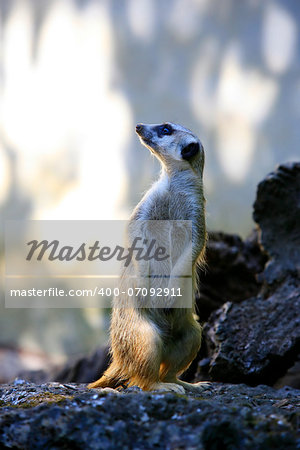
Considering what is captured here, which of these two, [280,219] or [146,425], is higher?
[280,219]

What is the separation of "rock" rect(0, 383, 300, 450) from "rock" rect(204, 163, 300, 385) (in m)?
1.68

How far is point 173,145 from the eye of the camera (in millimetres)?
3941

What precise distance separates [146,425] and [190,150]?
7.49 feet

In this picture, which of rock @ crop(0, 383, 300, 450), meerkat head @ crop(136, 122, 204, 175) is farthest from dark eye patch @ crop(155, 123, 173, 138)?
rock @ crop(0, 383, 300, 450)

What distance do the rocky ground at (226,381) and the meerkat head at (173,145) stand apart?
1.11 metres

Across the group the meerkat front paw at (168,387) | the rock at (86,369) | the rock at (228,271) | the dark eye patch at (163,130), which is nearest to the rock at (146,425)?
the meerkat front paw at (168,387)

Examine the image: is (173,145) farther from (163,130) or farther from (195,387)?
(195,387)

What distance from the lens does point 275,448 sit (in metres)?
1.97

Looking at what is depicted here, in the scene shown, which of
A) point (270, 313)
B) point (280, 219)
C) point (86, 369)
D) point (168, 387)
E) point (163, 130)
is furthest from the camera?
point (86, 369)

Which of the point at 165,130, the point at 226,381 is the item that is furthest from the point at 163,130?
the point at 226,381

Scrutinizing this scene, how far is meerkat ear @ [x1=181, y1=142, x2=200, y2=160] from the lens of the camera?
12.7 feet

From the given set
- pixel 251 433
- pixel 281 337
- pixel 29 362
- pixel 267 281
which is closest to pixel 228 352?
pixel 281 337

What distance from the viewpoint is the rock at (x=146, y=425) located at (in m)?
2.01

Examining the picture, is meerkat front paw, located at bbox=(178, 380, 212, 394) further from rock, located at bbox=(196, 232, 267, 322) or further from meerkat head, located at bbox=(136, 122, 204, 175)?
rock, located at bbox=(196, 232, 267, 322)
